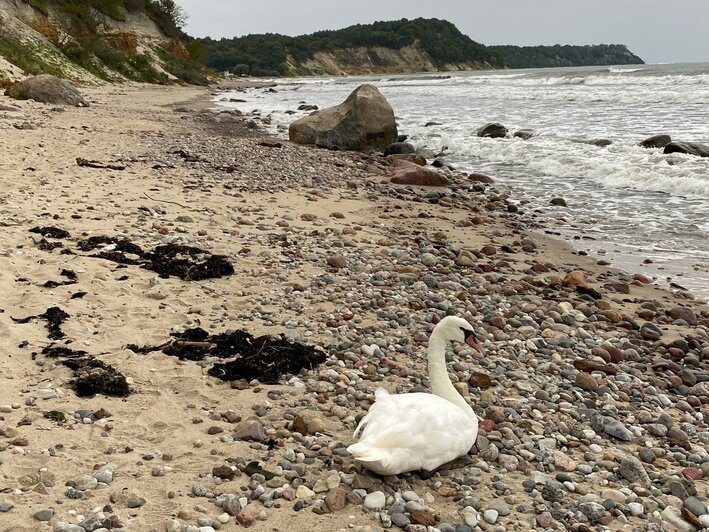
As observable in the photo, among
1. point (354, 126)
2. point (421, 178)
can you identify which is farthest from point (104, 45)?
point (421, 178)

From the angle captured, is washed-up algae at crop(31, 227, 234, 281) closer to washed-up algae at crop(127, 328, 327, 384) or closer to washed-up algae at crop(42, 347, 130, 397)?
washed-up algae at crop(127, 328, 327, 384)

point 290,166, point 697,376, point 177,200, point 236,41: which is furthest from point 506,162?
point 236,41

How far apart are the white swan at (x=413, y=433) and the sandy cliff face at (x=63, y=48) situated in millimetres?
22083

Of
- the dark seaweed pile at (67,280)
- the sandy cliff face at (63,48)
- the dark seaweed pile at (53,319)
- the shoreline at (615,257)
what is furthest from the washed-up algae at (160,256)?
the sandy cliff face at (63,48)

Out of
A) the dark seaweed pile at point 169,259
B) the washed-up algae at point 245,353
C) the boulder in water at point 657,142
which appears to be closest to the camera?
the washed-up algae at point 245,353

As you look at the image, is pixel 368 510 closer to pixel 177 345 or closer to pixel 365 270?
pixel 177 345

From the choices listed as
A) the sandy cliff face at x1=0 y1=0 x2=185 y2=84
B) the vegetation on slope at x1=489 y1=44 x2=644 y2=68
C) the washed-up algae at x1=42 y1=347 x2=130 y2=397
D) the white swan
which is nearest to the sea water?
the white swan

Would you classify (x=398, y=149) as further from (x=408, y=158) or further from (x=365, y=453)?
(x=365, y=453)

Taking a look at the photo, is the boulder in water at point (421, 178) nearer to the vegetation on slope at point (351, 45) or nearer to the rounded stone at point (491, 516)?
the rounded stone at point (491, 516)

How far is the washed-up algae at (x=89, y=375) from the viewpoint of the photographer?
4.25 metres

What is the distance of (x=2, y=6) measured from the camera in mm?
34906

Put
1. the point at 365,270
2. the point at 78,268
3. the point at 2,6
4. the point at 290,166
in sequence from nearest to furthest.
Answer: the point at 78,268 < the point at 365,270 < the point at 290,166 < the point at 2,6

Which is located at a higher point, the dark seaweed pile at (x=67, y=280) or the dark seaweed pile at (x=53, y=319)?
the dark seaweed pile at (x=67, y=280)

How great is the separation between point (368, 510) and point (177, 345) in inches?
91.5
